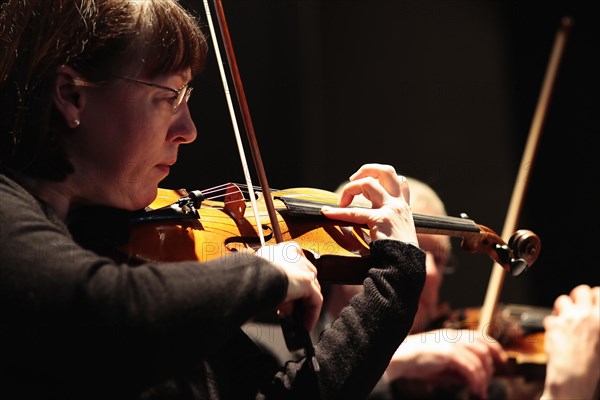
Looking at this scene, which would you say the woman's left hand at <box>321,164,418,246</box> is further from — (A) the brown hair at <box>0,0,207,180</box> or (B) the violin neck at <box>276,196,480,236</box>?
(A) the brown hair at <box>0,0,207,180</box>

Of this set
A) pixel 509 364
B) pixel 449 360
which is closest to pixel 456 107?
pixel 509 364

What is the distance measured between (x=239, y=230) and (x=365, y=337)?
25 centimetres

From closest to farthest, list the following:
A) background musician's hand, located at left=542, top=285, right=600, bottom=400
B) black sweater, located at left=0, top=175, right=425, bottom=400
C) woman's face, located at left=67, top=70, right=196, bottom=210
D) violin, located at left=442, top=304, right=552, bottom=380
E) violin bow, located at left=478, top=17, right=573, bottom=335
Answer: black sweater, located at left=0, top=175, right=425, bottom=400, woman's face, located at left=67, top=70, right=196, bottom=210, background musician's hand, located at left=542, top=285, right=600, bottom=400, violin, located at left=442, top=304, right=552, bottom=380, violin bow, located at left=478, top=17, right=573, bottom=335

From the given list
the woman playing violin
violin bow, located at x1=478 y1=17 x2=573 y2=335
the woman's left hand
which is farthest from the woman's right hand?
violin bow, located at x1=478 y1=17 x2=573 y2=335

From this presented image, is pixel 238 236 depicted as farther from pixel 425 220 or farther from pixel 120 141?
pixel 425 220

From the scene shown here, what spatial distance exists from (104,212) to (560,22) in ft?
6.85

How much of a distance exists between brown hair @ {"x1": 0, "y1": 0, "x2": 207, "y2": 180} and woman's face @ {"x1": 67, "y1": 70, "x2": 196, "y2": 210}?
0.02 metres

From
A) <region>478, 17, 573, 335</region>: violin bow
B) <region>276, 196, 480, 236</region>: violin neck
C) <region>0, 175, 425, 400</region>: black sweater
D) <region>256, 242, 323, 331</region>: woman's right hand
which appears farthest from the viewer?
<region>478, 17, 573, 335</region>: violin bow

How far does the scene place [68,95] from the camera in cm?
90

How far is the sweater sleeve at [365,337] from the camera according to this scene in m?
0.89

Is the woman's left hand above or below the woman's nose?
below

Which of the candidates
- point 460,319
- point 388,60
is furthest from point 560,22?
point 460,319

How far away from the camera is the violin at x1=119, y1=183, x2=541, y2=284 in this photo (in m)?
0.93

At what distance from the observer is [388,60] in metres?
2.42
